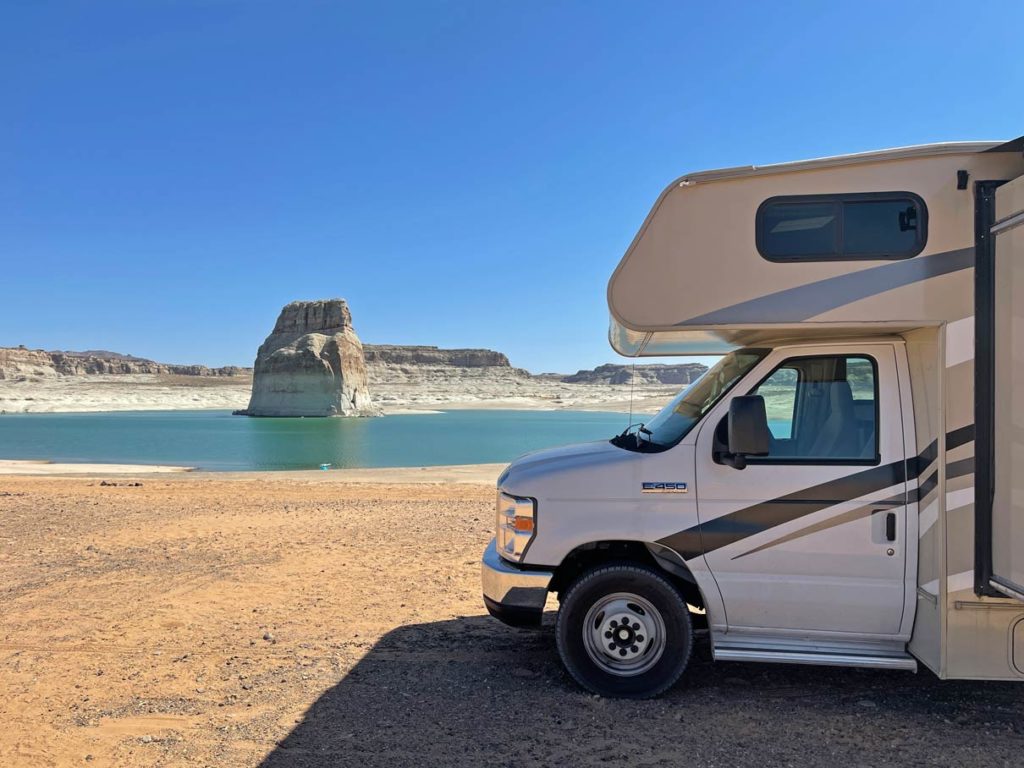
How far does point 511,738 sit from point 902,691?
2650 mm

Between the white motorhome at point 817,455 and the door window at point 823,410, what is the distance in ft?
0.04

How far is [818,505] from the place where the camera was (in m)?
4.34

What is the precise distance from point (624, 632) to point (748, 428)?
1565mm

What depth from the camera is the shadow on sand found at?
3.91 metres

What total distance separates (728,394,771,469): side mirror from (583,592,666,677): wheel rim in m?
1.20

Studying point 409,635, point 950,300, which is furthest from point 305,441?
point 950,300

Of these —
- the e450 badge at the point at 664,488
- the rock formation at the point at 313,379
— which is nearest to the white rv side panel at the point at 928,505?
A: the e450 badge at the point at 664,488

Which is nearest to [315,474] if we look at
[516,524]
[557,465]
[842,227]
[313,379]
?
[516,524]

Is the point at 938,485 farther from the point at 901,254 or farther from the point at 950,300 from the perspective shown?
the point at 901,254

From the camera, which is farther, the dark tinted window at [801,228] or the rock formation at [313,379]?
the rock formation at [313,379]

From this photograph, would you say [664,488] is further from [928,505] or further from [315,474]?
[315,474]

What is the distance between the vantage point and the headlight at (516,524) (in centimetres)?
470

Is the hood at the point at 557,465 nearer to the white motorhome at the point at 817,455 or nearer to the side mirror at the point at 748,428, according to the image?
the white motorhome at the point at 817,455

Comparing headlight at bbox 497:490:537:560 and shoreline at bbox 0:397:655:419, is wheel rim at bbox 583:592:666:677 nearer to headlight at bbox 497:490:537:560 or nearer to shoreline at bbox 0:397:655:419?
headlight at bbox 497:490:537:560
